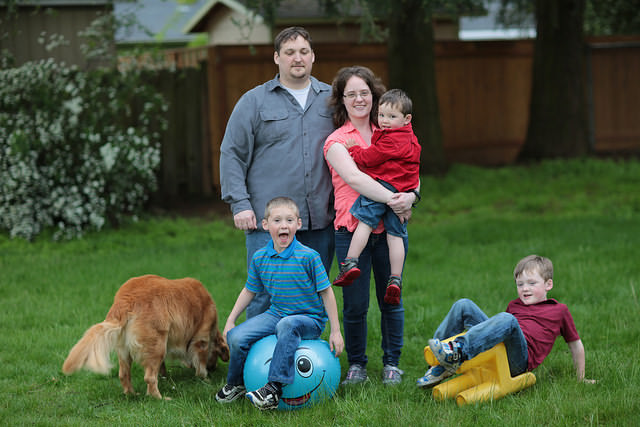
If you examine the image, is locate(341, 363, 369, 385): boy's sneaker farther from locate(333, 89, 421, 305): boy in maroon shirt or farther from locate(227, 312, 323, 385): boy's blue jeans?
locate(333, 89, 421, 305): boy in maroon shirt

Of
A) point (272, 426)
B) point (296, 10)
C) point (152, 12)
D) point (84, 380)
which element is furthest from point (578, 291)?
point (152, 12)

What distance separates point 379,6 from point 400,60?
2.77 meters

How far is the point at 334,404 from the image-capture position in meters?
4.68

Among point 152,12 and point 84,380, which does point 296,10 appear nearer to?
point 152,12

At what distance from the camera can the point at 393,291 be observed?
484 centimetres

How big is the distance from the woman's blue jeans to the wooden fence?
8.04m

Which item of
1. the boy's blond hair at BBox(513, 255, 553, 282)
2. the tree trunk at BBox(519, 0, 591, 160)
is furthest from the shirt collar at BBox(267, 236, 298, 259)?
the tree trunk at BBox(519, 0, 591, 160)

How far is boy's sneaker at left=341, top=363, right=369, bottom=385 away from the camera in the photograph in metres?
5.20

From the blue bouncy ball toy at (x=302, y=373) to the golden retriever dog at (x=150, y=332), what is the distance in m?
0.65

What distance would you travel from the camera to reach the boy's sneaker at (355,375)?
17.0 feet

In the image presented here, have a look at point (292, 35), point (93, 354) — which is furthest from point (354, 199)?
point (93, 354)

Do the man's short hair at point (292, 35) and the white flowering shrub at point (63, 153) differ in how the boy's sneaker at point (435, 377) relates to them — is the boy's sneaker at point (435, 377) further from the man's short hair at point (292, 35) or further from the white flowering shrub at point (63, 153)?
the white flowering shrub at point (63, 153)

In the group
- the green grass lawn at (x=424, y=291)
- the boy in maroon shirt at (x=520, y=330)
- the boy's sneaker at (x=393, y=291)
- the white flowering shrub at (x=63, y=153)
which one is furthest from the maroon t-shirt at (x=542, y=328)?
the white flowering shrub at (x=63, y=153)

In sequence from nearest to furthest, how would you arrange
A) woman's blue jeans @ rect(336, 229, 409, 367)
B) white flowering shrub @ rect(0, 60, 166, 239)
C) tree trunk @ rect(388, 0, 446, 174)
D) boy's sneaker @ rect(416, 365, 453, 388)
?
boy's sneaker @ rect(416, 365, 453, 388) < woman's blue jeans @ rect(336, 229, 409, 367) < white flowering shrub @ rect(0, 60, 166, 239) < tree trunk @ rect(388, 0, 446, 174)
